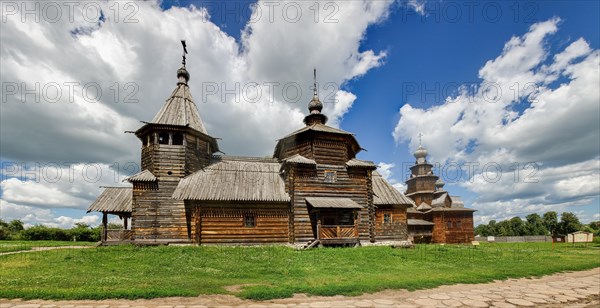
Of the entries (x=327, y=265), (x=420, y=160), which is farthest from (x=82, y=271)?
(x=420, y=160)

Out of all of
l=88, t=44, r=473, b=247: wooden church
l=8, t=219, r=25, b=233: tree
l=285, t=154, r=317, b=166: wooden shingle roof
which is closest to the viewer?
l=88, t=44, r=473, b=247: wooden church

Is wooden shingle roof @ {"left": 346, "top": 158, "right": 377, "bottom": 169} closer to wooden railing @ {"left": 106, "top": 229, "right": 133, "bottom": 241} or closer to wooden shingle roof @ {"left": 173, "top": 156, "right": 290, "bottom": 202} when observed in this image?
wooden shingle roof @ {"left": 173, "top": 156, "right": 290, "bottom": 202}

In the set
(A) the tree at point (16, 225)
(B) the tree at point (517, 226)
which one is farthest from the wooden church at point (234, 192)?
(B) the tree at point (517, 226)

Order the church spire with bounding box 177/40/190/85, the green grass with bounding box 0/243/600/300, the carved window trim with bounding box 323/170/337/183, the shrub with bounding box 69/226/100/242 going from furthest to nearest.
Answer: the shrub with bounding box 69/226/100/242
the church spire with bounding box 177/40/190/85
the carved window trim with bounding box 323/170/337/183
the green grass with bounding box 0/243/600/300

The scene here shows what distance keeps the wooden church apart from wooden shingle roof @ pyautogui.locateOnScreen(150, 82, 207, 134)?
0.25 ft

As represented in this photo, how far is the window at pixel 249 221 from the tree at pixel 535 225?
80243 millimetres

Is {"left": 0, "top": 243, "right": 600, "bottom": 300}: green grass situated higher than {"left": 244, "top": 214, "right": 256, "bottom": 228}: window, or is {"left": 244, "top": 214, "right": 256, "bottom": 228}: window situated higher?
{"left": 244, "top": 214, "right": 256, "bottom": 228}: window

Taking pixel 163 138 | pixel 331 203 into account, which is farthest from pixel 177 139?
pixel 331 203

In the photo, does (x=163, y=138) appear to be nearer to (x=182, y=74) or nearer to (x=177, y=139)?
(x=177, y=139)

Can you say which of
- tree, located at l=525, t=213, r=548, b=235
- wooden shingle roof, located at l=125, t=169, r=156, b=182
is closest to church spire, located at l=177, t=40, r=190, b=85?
wooden shingle roof, located at l=125, t=169, r=156, b=182

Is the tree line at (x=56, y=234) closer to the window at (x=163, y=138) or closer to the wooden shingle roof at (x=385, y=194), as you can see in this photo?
the window at (x=163, y=138)

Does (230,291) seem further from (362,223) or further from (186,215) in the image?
(362,223)

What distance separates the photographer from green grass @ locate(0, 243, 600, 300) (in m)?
8.03

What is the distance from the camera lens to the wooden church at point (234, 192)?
1911 centimetres
